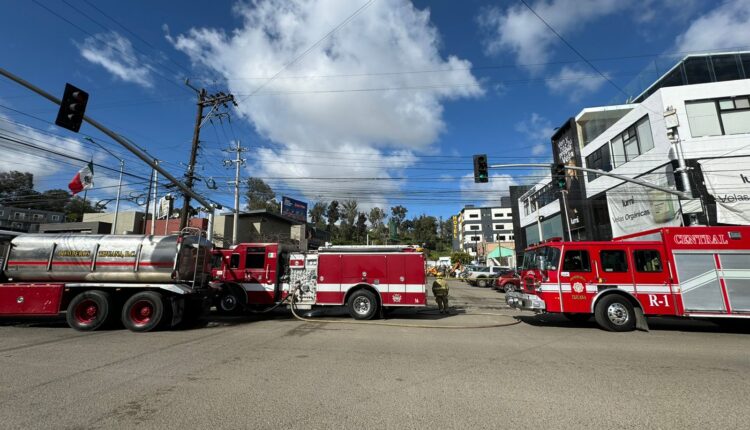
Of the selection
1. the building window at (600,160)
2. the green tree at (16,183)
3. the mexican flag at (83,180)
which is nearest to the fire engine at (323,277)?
the mexican flag at (83,180)

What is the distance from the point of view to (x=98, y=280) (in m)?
10.3

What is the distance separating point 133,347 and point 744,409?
A: 10205 millimetres

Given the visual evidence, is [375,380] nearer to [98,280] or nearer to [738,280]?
[98,280]

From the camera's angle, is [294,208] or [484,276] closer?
[484,276]

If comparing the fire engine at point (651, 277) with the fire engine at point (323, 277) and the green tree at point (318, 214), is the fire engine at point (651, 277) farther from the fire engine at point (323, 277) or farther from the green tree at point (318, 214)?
the green tree at point (318, 214)

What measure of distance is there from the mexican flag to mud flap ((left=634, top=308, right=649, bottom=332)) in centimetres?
2558

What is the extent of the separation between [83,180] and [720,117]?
1394 inches

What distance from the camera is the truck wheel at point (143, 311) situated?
973 centimetres

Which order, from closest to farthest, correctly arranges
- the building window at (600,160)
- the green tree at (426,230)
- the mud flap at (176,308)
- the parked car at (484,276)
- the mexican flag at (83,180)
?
the mud flap at (176,308)
the mexican flag at (83,180)
the building window at (600,160)
the parked car at (484,276)
the green tree at (426,230)

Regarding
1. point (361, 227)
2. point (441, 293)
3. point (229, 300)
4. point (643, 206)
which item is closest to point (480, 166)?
point (441, 293)

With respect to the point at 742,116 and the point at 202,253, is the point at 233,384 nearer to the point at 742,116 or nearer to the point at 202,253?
the point at 202,253

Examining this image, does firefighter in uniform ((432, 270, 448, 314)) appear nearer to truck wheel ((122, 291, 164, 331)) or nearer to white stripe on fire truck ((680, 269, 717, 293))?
white stripe on fire truck ((680, 269, 717, 293))

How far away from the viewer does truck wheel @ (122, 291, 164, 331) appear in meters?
9.73

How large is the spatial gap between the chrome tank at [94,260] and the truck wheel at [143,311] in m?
0.56
